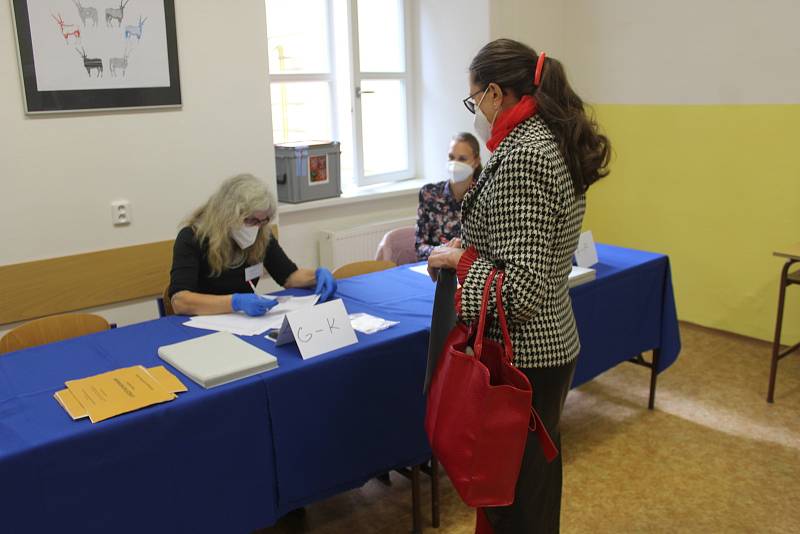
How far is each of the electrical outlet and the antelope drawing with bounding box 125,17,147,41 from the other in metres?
0.69

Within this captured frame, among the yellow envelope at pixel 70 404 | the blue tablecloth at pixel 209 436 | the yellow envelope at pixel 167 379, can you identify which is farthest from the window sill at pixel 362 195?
the yellow envelope at pixel 70 404

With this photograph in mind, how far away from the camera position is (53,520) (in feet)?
5.09

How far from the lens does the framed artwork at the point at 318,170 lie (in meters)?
3.94

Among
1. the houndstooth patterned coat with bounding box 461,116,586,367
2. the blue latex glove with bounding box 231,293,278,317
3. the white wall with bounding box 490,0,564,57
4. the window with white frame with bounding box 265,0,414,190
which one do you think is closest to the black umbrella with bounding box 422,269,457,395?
the houndstooth patterned coat with bounding box 461,116,586,367

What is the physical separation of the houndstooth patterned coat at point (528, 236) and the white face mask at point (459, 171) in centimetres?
148

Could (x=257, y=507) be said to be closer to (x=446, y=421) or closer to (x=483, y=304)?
(x=446, y=421)

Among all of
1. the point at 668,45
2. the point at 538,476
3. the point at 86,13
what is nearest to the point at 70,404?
the point at 538,476

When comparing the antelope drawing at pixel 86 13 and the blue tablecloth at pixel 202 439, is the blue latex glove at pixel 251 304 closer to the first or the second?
the blue tablecloth at pixel 202 439

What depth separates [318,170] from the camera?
3.99m

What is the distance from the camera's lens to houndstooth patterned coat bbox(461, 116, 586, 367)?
147 cm

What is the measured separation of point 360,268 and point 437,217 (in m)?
0.47

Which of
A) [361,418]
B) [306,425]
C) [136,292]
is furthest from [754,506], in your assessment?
[136,292]

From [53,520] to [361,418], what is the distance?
0.83 m

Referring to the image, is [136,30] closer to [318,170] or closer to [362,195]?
[318,170]
